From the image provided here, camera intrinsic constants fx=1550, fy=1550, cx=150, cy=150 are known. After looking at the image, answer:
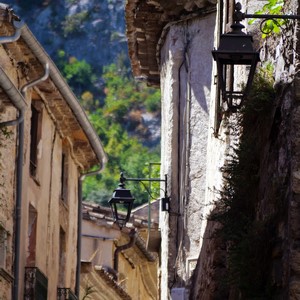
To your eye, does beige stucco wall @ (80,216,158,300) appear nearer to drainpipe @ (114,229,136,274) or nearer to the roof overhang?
drainpipe @ (114,229,136,274)

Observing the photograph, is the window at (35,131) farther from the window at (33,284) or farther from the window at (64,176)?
the window at (64,176)

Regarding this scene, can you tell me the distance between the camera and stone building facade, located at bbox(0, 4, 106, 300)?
59.5ft

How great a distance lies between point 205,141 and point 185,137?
1.48 ft

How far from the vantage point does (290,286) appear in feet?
31.1

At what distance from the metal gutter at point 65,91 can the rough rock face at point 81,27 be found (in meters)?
111

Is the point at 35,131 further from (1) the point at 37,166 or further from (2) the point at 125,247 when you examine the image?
(2) the point at 125,247

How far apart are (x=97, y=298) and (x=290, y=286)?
18.4 meters

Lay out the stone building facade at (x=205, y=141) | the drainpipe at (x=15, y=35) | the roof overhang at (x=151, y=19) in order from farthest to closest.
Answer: the roof overhang at (x=151, y=19), the drainpipe at (x=15, y=35), the stone building facade at (x=205, y=141)

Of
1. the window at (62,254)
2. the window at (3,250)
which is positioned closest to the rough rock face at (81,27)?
the window at (62,254)

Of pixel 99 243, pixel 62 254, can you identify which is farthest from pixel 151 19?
pixel 99 243

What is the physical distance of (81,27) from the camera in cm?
14062

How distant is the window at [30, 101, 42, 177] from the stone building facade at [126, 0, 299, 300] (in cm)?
170

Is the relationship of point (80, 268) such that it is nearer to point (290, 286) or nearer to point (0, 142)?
point (0, 142)

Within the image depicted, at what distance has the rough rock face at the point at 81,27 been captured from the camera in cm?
13662
